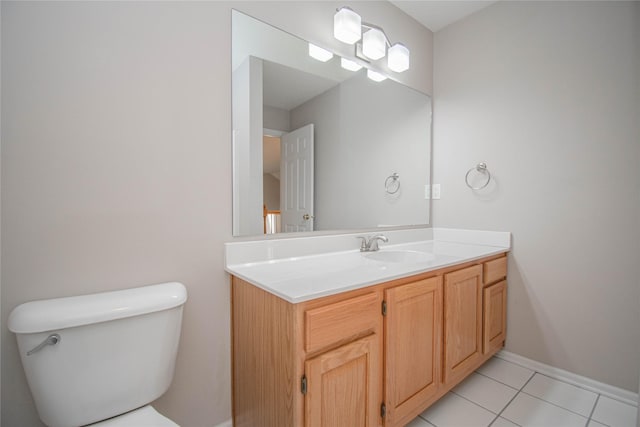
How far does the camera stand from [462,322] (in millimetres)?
1493

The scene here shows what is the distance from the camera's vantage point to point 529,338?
1.81 meters

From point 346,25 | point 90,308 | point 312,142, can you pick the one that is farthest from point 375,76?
point 90,308

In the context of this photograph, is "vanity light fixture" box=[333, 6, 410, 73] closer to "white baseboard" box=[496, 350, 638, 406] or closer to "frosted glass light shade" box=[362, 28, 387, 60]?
"frosted glass light shade" box=[362, 28, 387, 60]

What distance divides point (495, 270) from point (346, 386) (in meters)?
1.28

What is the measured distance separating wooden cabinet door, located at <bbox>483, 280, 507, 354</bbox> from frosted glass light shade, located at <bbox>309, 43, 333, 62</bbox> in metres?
1.63

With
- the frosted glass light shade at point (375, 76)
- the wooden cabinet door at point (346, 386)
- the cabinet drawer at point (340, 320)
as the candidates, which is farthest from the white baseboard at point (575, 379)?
the frosted glass light shade at point (375, 76)

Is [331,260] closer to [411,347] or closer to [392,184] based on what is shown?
[411,347]

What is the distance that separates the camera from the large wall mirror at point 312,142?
1314mm

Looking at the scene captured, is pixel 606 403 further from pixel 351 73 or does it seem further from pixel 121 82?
pixel 121 82

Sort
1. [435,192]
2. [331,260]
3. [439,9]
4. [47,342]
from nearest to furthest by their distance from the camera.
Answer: [47,342] < [331,260] < [439,9] < [435,192]

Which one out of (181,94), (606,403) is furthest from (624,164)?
(181,94)

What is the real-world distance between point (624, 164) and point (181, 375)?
2.37 metres

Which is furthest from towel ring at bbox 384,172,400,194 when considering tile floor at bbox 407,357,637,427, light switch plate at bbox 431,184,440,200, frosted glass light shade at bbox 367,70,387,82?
tile floor at bbox 407,357,637,427

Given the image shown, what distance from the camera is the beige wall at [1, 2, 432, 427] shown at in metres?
0.88
